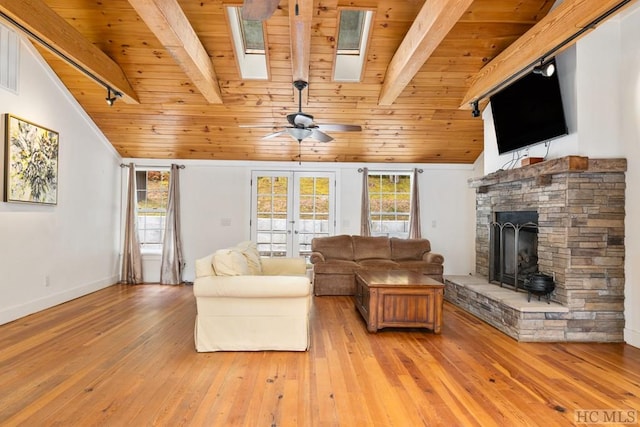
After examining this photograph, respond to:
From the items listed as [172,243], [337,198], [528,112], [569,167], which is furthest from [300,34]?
[172,243]

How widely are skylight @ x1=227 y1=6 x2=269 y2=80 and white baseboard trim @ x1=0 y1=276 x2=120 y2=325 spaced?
12.8 ft

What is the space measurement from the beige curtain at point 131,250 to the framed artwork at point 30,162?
1809 mm

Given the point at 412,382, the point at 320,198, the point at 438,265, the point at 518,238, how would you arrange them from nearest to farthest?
1. the point at 412,382
2. the point at 518,238
3. the point at 438,265
4. the point at 320,198

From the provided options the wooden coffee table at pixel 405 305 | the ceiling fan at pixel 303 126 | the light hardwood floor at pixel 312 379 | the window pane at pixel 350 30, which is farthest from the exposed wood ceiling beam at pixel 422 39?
the light hardwood floor at pixel 312 379

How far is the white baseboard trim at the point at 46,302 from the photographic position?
411 cm

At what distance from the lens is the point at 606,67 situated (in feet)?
12.2

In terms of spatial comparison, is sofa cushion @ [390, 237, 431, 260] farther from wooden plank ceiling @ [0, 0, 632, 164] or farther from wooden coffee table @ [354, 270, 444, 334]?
wooden coffee table @ [354, 270, 444, 334]

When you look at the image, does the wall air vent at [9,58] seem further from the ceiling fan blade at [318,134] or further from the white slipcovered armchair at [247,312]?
the ceiling fan blade at [318,134]

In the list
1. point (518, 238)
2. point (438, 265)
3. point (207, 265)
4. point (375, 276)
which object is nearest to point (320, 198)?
point (438, 265)

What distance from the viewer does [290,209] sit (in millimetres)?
7168

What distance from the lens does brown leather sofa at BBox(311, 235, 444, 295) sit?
5926mm

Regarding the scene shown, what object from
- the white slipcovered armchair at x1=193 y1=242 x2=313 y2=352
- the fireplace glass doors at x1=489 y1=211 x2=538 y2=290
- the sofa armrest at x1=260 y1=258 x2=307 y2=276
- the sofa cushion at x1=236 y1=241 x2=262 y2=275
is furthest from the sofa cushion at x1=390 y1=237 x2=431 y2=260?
the white slipcovered armchair at x1=193 y1=242 x2=313 y2=352

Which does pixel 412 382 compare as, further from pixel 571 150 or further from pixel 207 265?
pixel 571 150

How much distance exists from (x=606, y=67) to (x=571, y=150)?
0.88 m
